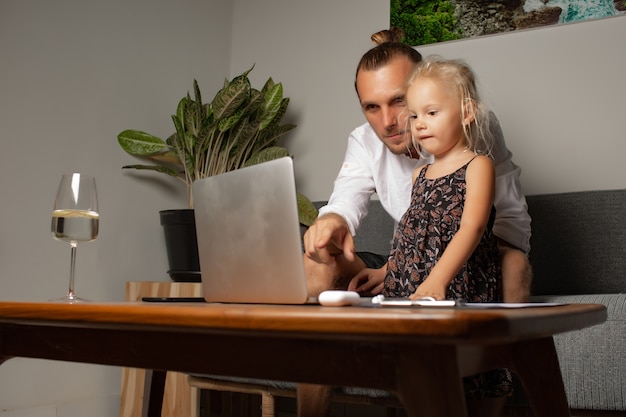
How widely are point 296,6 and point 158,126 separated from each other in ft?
2.99

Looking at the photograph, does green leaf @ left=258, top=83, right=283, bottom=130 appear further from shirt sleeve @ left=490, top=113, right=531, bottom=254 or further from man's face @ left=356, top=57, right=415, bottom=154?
shirt sleeve @ left=490, top=113, right=531, bottom=254

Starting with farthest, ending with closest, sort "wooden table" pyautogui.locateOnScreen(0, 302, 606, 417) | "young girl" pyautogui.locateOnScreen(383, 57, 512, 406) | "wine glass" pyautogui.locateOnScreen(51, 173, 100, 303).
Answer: "wine glass" pyautogui.locateOnScreen(51, 173, 100, 303) < "young girl" pyautogui.locateOnScreen(383, 57, 512, 406) < "wooden table" pyautogui.locateOnScreen(0, 302, 606, 417)

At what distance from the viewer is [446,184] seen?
147cm

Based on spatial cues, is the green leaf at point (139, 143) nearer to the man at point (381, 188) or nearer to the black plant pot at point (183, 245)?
the black plant pot at point (183, 245)

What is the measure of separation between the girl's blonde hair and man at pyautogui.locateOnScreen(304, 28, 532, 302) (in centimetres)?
15

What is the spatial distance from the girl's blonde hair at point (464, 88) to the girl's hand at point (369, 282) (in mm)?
387

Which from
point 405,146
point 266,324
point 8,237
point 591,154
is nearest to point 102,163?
point 8,237

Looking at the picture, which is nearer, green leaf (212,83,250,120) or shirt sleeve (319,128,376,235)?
shirt sleeve (319,128,376,235)

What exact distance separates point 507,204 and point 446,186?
30 cm

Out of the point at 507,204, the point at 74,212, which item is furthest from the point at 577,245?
the point at 74,212

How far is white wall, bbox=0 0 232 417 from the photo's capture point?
2191mm

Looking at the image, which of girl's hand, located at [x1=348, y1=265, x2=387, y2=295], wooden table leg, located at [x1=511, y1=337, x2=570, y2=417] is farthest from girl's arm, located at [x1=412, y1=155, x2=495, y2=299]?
girl's hand, located at [x1=348, y1=265, x2=387, y2=295]

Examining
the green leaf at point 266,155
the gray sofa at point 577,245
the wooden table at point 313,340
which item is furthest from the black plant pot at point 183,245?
the wooden table at point 313,340

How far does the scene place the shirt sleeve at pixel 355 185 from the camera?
193cm
